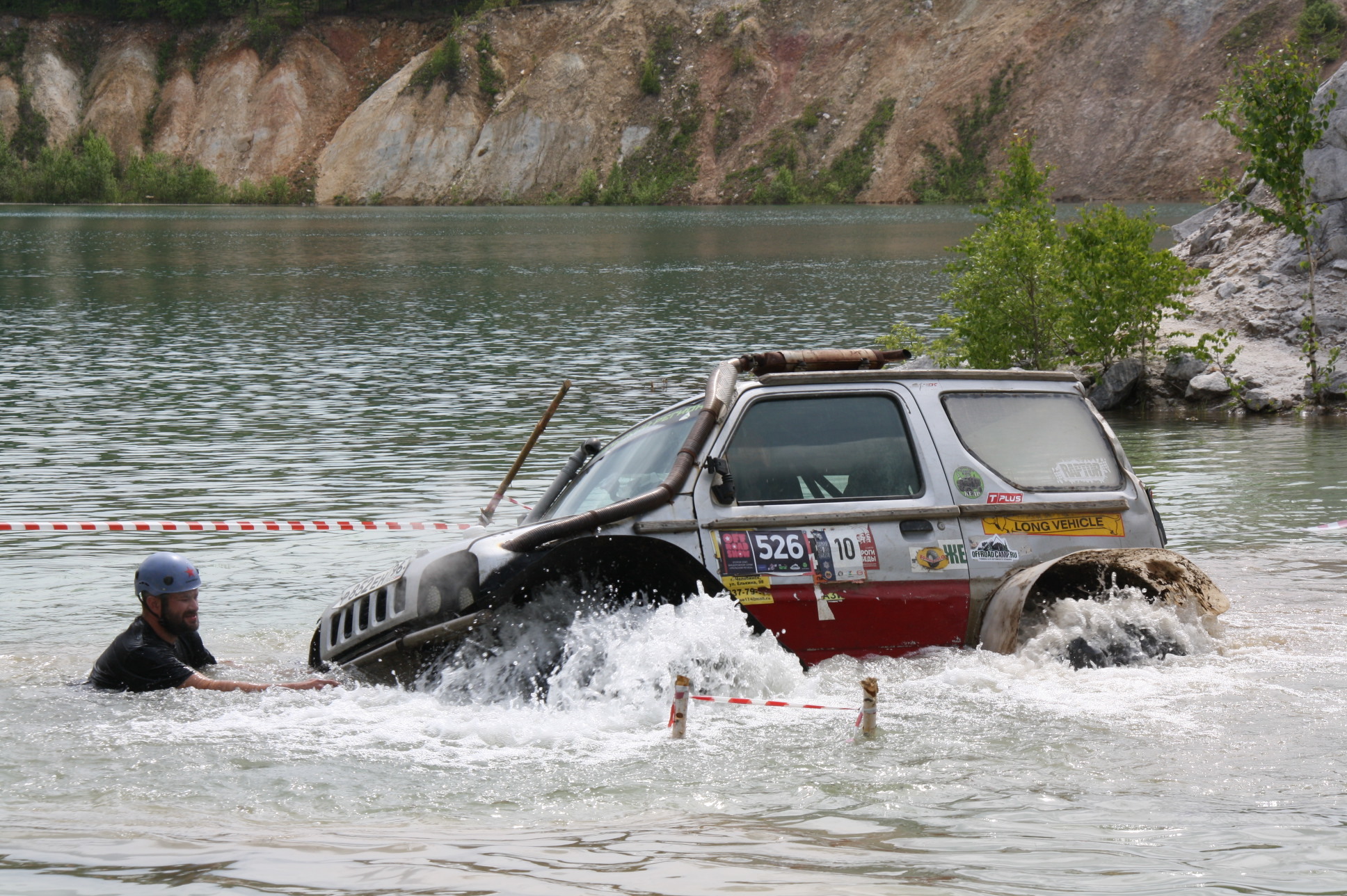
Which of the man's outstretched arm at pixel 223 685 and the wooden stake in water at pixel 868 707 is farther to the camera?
the man's outstretched arm at pixel 223 685

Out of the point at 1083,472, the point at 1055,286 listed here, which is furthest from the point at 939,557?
the point at 1055,286

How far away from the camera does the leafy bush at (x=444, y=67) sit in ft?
451

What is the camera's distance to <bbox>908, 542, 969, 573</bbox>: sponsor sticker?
7.23 meters

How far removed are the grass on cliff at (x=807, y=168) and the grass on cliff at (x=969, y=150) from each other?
5.37 meters

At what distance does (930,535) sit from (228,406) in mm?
17196

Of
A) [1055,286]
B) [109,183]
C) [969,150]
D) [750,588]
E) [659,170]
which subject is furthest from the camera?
[109,183]

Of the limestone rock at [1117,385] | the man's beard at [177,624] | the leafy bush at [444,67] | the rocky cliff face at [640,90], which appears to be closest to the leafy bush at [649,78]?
the rocky cliff face at [640,90]

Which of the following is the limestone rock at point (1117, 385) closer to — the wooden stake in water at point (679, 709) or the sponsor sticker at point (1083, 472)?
the sponsor sticker at point (1083, 472)

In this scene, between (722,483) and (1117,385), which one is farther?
(1117,385)

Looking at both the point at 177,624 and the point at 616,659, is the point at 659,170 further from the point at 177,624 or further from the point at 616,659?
the point at 616,659

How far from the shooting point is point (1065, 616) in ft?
24.6

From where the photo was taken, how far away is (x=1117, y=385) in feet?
73.5

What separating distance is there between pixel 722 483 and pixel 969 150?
117m

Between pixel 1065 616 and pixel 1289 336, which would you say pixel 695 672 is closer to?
pixel 1065 616
